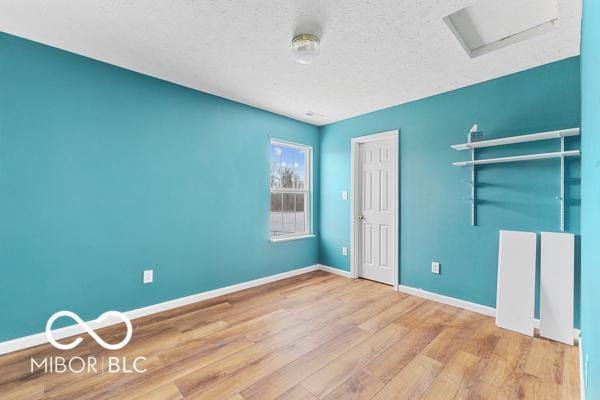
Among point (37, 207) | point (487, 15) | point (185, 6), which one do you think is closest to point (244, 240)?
point (37, 207)

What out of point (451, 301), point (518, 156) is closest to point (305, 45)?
point (518, 156)

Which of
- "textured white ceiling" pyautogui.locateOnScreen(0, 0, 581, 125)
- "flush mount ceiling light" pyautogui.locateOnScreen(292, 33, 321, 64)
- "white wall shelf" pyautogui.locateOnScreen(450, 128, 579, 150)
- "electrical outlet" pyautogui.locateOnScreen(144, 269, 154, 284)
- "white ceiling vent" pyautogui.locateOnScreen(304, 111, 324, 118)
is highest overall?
"white ceiling vent" pyautogui.locateOnScreen(304, 111, 324, 118)

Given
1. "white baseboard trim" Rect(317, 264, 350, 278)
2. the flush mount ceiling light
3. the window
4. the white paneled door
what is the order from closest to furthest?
1. the flush mount ceiling light
2. the white paneled door
3. the window
4. "white baseboard trim" Rect(317, 264, 350, 278)

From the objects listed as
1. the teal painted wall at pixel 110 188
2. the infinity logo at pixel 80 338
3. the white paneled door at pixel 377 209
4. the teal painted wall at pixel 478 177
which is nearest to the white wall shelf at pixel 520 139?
the teal painted wall at pixel 478 177

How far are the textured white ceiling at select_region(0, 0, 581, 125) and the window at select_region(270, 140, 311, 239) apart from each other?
1.21m

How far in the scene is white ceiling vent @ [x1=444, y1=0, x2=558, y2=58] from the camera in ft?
5.94

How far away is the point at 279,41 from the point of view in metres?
2.15

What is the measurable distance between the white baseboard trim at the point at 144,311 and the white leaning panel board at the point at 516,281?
8.50ft

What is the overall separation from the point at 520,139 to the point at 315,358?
2658mm

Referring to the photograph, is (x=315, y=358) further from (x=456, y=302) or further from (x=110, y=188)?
(x=110, y=188)

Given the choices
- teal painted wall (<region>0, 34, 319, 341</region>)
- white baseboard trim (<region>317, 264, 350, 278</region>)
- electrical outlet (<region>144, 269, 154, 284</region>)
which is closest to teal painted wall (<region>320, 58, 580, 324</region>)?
white baseboard trim (<region>317, 264, 350, 278</region>)

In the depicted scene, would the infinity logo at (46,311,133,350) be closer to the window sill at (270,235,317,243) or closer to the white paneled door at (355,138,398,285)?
the window sill at (270,235,317,243)

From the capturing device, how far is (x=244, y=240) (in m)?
3.55

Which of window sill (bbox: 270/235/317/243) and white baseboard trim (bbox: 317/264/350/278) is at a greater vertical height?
window sill (bbox: 270/235/317/243)
